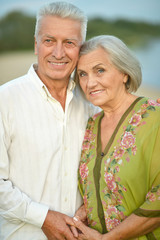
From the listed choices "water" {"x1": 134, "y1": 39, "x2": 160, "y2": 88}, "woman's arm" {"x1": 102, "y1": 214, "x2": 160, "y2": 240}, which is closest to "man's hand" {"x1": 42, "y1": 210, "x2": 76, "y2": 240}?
"woman's arm" {"x1": 102, "y1": 214, "x2": 160, "y2": 240}

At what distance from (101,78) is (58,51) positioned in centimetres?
37

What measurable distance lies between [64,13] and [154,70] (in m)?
4.66

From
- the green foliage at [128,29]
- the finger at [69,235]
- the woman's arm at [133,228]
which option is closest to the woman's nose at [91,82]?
the woman's arm at [133,228]

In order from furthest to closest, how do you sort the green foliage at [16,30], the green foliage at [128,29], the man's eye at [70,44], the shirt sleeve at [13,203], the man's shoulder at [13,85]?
the green foliage at [128,29] → the green foliage at [16,30] → the man's eye at [70,44] → the man's shoulder at [13,85] → the shirt sleeve at [13,203]

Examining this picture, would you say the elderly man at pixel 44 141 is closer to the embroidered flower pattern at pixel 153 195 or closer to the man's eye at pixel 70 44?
the man's eye at pixel 70 44

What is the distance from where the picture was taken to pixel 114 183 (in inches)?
71.2

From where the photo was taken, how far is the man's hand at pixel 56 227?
1.87 metres

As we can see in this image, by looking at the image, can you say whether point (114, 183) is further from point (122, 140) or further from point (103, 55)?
point (103, 55)

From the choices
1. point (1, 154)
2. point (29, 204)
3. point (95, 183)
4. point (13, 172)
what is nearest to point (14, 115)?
point (1, 154)

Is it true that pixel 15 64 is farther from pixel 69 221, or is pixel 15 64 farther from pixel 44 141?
pixel 69 221

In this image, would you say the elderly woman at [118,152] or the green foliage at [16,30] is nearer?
the elderly woman at [118,152]

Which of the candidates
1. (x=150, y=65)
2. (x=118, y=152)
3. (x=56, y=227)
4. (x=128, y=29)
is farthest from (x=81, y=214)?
(x=128, y=29)

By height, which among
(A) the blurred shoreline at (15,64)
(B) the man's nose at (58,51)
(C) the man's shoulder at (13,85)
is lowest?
(A) the blurred shoreline at (15,64)

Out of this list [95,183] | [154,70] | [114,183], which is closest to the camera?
[114,183]
